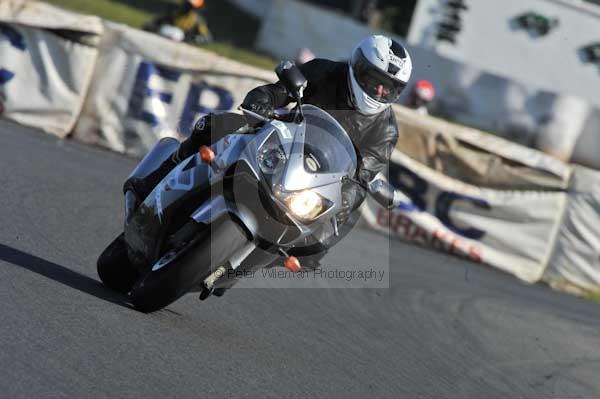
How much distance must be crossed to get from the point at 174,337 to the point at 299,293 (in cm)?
257

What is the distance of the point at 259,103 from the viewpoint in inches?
246

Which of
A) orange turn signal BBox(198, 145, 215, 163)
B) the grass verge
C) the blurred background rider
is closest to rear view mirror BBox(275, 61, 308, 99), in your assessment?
orange turn signal BBox(198, 145, 215, 163)

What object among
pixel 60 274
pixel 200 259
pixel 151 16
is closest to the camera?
pixel 200 259

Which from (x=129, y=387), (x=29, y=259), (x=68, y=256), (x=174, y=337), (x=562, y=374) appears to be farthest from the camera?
(x=562, y=374)

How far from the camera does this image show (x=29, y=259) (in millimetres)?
6594

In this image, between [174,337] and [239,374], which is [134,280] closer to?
[174,337]

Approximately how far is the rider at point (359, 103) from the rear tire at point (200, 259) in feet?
2.13

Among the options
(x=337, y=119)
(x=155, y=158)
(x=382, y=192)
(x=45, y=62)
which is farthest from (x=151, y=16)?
(x=382, y=192)

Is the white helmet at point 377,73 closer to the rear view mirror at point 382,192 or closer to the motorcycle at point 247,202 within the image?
the motorcycle at point 247,202

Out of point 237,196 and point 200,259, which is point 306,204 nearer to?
point 237,196

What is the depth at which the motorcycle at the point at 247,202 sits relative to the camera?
5.62 m

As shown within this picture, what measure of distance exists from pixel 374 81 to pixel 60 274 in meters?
2.08

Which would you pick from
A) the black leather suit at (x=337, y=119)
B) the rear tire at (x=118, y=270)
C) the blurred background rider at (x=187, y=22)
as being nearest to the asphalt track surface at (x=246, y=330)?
the rear tire at (x=118, y=270)

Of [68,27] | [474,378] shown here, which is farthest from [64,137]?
[474,378]
